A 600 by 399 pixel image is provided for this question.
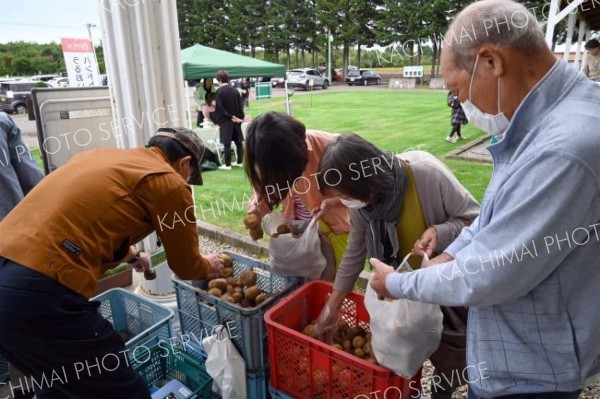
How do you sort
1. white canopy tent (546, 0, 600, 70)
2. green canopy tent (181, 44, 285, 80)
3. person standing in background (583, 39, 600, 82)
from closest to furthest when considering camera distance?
white canopy tent (546, 0, 600, 70) → person standing in background (583, 39, 600, 82) → green canopy tent (181, 44, 285, 80)

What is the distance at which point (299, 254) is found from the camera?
6.59ft

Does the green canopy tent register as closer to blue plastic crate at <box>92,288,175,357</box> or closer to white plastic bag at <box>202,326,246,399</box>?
blue plastic crate at <box>92,288,175,357</box>

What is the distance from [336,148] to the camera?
4.99ft

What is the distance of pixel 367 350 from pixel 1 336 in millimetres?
1334

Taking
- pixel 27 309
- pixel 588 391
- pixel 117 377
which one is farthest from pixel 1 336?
pixel 588 391

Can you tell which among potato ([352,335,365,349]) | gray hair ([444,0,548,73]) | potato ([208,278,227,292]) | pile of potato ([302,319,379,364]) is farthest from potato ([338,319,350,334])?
gray hair ([444,0,548,73])

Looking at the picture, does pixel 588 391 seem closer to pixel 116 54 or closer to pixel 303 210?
pixel 303 210

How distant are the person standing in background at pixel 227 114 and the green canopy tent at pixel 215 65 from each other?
0.73 metres

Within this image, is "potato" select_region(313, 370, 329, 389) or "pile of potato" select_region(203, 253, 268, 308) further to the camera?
"pile of potato" select_region(203, 253, 268, 308)

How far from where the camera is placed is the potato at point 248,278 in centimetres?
220

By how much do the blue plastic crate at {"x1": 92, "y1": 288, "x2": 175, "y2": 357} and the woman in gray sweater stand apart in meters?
0.88

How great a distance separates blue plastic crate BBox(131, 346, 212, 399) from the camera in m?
2.04

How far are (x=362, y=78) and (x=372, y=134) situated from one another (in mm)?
20905

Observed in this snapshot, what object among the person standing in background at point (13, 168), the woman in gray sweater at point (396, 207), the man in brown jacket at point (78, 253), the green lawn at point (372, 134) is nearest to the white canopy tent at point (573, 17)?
the green lawn at point (372, 134)
